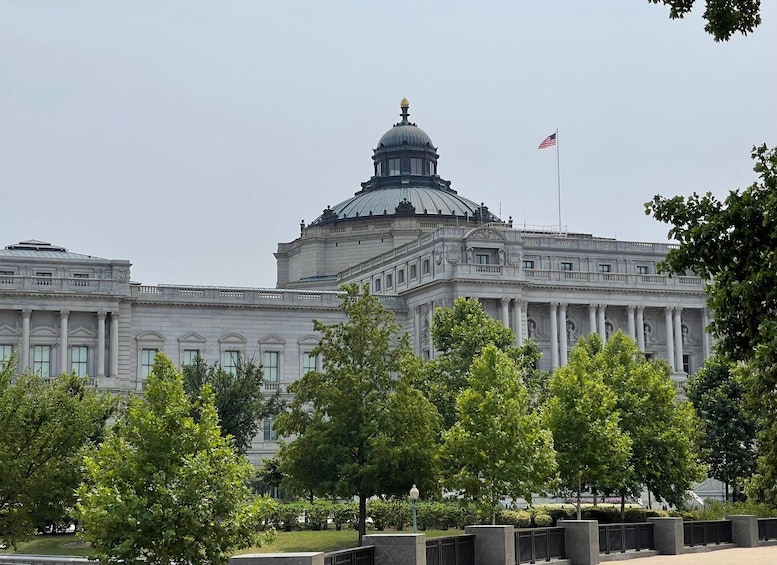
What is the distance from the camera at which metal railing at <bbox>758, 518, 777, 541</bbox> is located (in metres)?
53.1

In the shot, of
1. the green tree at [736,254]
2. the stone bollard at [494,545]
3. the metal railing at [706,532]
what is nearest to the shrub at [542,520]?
the metal railing at [706,532]

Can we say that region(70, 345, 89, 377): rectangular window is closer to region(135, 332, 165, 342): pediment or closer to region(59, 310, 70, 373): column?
region(59, 310, 70, 373): column

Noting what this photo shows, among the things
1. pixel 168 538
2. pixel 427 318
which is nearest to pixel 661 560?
pixel 168 538

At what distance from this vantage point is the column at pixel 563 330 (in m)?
110

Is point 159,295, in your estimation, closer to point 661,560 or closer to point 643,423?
point 643,423

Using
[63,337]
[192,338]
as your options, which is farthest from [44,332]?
[192,338]

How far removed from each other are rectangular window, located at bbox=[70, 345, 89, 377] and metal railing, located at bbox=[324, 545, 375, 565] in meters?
69.8

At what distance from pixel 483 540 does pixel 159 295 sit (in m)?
69.5

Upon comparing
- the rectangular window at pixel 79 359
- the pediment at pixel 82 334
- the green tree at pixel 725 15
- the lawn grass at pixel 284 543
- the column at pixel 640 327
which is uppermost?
the column at pixel 640 327

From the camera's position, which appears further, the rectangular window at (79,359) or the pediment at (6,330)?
the rectangular window at (79,359)

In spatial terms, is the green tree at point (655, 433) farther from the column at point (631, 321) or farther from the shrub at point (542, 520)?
the column at point (631, 321)

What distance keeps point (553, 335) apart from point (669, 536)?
61818 millimetres

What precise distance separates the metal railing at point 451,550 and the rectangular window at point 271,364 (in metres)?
68.9

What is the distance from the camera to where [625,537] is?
154 feet
